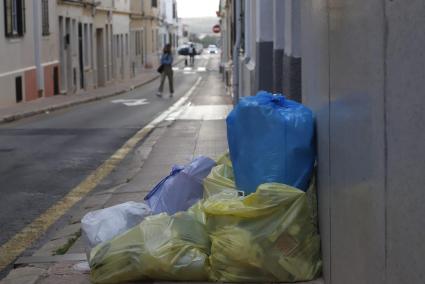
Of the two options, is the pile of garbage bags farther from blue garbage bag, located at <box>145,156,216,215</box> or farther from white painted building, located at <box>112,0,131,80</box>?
white painted building, located at <box>112,0,131,80</box>

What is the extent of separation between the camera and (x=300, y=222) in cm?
507

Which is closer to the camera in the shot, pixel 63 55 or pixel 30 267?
pixel 30 267

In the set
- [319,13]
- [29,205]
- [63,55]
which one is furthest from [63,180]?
[63,55]

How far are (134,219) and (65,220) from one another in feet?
8.70

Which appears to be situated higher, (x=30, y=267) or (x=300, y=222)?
(x=300, y=222)

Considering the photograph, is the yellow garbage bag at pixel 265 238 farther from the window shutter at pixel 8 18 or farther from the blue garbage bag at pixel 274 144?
the window shutter at pixel 8 18

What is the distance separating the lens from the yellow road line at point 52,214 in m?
7.09

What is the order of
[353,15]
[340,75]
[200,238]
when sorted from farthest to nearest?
[200,238] < [340,75] < [353,15]

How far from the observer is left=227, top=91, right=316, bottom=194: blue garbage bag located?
5.41 m

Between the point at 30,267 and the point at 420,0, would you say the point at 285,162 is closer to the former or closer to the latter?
the point at 30,267

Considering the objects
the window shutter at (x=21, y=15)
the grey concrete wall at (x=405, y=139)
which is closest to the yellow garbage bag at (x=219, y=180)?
the grey concrete wall at (x=405, y=139)

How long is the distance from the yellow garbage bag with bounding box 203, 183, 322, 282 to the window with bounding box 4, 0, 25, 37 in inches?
845

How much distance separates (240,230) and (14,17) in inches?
911

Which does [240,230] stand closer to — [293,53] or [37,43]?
[293,53]
